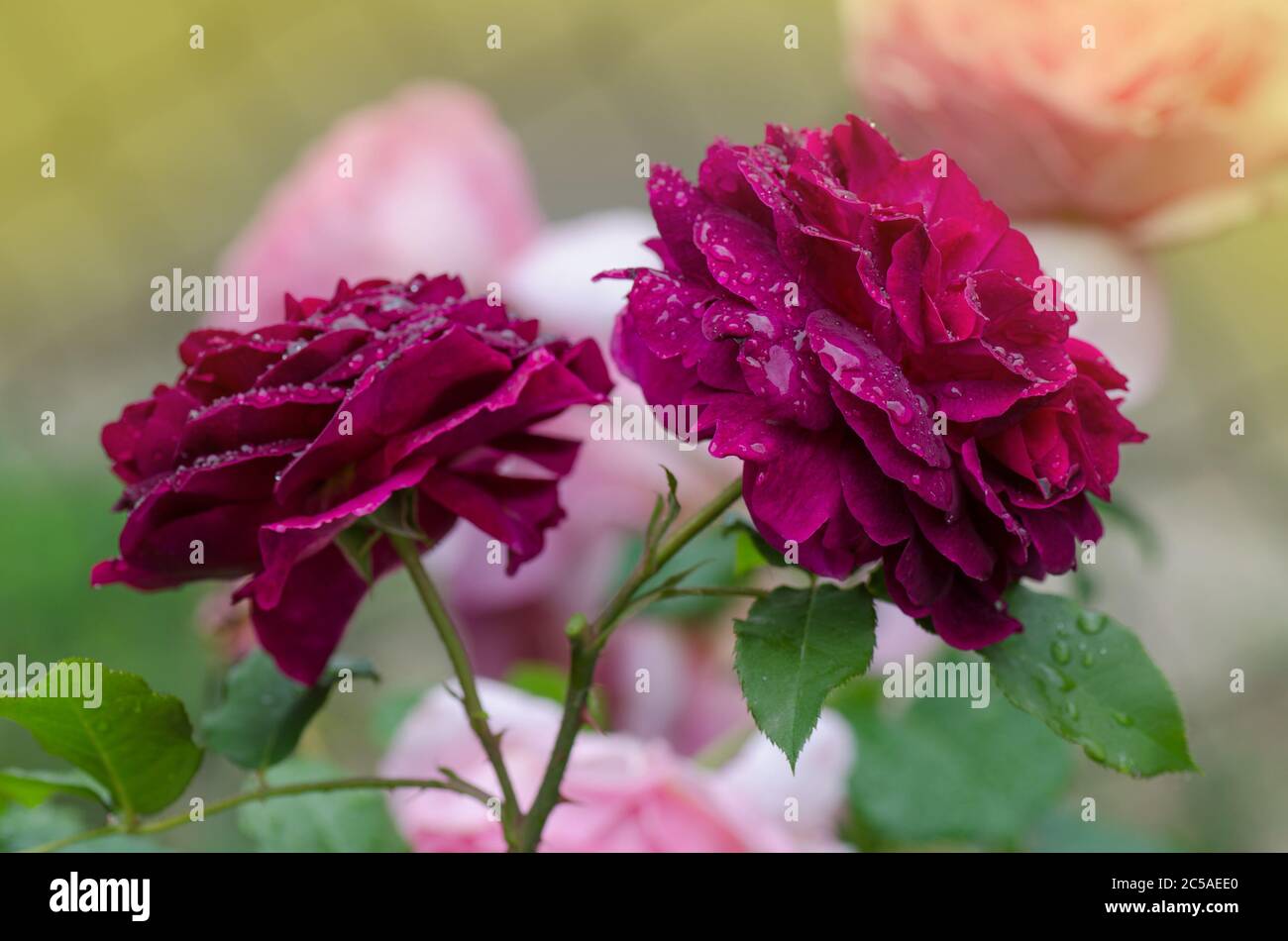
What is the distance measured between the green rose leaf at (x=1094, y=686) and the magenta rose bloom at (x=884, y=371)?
0.05 feet

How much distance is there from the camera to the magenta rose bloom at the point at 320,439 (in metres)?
0.20

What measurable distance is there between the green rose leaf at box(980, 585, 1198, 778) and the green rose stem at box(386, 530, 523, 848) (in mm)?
83

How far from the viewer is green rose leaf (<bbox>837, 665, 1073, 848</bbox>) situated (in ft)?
1.17

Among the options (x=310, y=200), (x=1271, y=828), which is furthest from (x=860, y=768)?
(x=1271, y=828)

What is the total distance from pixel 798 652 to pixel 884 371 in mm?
45

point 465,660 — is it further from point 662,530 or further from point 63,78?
point 63,78

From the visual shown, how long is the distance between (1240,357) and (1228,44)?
1.79 feet


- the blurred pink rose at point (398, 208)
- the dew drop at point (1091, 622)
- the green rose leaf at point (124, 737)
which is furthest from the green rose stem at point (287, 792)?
the blurred pink rose at point (398, 208)

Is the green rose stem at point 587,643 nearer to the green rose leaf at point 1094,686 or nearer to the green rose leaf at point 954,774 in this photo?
the green rose leaf at point 1094,686

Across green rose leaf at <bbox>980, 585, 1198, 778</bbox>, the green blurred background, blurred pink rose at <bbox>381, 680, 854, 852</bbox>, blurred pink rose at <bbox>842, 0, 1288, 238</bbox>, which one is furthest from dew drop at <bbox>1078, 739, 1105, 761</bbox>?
the green blurred background

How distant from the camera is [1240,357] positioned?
866 millimetres

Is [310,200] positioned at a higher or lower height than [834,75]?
lower

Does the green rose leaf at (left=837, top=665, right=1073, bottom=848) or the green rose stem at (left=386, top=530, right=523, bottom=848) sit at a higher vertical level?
the green rose stem at (left=386, top=530, right=523, bottom=848)

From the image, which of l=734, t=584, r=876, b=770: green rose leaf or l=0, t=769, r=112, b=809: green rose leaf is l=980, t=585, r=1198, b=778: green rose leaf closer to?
l=734, t=584, r=876, b=770: green rose leaf
